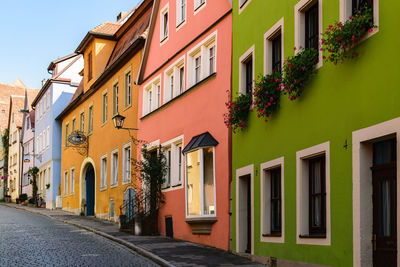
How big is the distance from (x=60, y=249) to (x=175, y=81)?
7063 mm

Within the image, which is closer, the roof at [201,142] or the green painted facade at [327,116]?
the green painted facade at [327,116]

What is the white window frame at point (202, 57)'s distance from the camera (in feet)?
61.0

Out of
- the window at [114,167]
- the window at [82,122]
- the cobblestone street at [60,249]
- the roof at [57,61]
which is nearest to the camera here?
the cobblestone street at [60,249]

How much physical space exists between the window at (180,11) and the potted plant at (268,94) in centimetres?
835

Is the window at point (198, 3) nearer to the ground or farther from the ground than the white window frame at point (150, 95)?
farther from the ground

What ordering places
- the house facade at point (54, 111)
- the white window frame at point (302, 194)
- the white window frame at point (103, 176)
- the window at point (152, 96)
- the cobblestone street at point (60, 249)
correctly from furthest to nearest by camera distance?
the house facade at point (54, 111)
the white window frame at point (103, 176)
the window at point (152, 96)
the cobblestone street at point (60, 249)
the white window frame at point (302, 194)

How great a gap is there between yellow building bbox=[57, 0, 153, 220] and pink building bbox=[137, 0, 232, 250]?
2123mm

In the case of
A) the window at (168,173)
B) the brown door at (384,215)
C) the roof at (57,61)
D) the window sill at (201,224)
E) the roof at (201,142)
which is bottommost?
the window sill at (201,224)

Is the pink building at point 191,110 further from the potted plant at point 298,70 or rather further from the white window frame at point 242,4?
the potted plant at point 298,70

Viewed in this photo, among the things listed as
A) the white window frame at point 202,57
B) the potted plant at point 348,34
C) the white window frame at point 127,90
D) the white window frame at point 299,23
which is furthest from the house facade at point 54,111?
the potted plant at point 348,34

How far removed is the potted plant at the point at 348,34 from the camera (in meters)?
9.66

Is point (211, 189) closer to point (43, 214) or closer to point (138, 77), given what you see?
point (138, 77)

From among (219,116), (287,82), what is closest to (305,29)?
(287,82)

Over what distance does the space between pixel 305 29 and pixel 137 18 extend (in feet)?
55.7
